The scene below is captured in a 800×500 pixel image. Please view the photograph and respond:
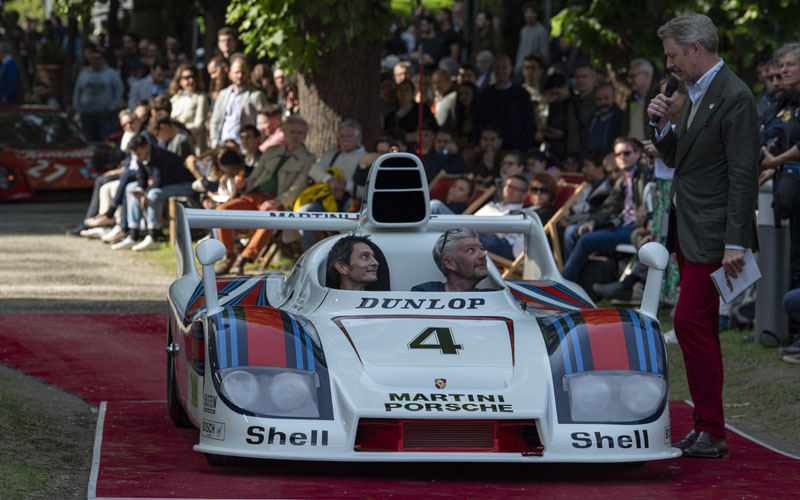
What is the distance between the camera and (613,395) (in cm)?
630

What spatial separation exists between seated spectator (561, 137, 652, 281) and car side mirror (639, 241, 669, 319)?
562 cm

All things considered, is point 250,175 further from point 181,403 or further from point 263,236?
point 181,403

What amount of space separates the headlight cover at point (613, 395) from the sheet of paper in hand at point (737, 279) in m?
0.58

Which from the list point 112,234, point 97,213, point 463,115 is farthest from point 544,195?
point 97,213

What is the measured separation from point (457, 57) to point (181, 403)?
16.4m

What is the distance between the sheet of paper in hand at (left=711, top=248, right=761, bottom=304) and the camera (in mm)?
6629

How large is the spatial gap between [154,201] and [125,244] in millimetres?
648

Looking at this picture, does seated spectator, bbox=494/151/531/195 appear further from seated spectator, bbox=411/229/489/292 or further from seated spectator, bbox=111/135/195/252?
seated spectator, bbox=411/229/489/292

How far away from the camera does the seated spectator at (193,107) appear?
18.7 meters

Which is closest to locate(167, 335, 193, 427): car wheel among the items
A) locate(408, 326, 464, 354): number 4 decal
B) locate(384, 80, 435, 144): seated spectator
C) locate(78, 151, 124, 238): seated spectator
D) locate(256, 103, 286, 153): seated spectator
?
locate(408, 326, 464, 354): number 4 decal

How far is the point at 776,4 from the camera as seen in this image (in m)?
17.5

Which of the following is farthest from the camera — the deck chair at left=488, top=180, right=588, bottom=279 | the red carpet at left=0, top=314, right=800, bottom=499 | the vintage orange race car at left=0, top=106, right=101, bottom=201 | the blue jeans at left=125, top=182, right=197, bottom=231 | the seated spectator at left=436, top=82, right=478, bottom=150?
the vintage orange race car at left=0, top=106, right=101, bottom=201

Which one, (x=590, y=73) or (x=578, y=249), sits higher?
(x=590, y=73)

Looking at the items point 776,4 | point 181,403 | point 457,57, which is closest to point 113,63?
point 457,57
